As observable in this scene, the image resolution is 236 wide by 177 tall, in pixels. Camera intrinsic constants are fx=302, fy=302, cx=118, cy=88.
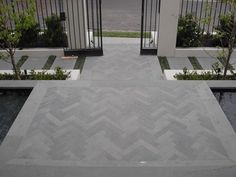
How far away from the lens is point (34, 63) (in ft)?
26.5

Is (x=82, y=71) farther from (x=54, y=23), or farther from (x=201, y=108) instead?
(x=201, y=108)

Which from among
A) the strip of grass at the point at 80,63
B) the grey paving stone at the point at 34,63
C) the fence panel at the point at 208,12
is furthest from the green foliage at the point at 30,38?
the fence panel at the point at 208,12

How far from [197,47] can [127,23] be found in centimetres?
444

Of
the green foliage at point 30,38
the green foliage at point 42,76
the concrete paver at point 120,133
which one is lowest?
the concrete paver at point 120,133

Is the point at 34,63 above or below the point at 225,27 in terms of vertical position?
below

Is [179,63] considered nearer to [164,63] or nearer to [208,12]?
[164,63]

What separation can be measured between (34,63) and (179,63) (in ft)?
12.7

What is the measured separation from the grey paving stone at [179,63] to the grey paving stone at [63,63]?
2605 mm

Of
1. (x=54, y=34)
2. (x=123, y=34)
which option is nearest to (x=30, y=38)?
(x=54, y=34)

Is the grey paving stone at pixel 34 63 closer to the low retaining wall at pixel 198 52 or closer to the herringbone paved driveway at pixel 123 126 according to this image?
the herringbone paved driveway at pixel 123 126

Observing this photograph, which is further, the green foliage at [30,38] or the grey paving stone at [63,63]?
the green foliage at [30,38]

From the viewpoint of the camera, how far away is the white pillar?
7781mm

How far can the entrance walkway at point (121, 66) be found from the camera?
7332 millimetres

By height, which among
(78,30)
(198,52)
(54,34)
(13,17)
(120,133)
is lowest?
(120,133)
